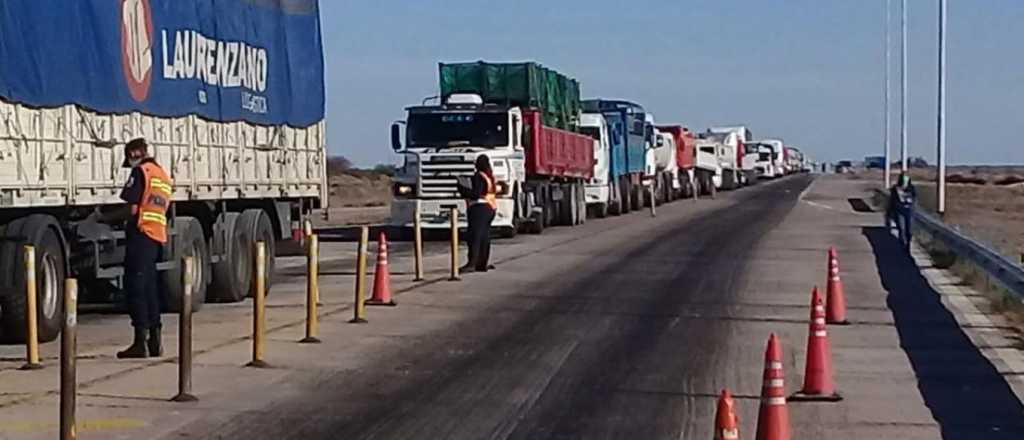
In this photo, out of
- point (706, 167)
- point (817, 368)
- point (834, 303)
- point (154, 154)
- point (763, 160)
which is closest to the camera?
point (817, 368)

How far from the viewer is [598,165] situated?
5381cm

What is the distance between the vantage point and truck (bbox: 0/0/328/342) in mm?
16328

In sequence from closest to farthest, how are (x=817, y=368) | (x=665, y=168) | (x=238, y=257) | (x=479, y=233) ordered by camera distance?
(x=817, y=368), (x=238, y=257), (x=479, y=233), (x=665, y=168)

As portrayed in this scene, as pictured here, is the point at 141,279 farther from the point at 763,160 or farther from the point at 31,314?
the point at 763,160

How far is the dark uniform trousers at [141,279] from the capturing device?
1568 cm

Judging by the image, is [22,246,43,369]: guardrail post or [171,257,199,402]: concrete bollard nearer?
[171,257,199,402]: concrete bollard

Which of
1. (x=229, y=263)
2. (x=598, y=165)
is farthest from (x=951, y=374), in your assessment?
(x=598, y=165)

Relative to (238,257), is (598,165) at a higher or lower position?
higher

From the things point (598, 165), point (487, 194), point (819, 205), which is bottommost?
point (819, 205)

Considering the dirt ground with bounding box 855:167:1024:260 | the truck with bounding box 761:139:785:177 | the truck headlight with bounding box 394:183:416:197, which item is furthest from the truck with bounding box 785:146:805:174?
the truck headlight with bounding box 394:183:416:197

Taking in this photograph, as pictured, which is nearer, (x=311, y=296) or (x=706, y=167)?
(x=311, y=296)

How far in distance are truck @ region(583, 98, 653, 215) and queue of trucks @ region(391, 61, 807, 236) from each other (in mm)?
45

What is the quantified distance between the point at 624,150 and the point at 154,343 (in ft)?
143

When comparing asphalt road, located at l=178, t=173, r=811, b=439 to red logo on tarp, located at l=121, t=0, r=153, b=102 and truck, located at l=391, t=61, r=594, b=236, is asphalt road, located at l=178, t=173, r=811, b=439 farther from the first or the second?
truck, located at l=391, t=61, r=594, b=236
